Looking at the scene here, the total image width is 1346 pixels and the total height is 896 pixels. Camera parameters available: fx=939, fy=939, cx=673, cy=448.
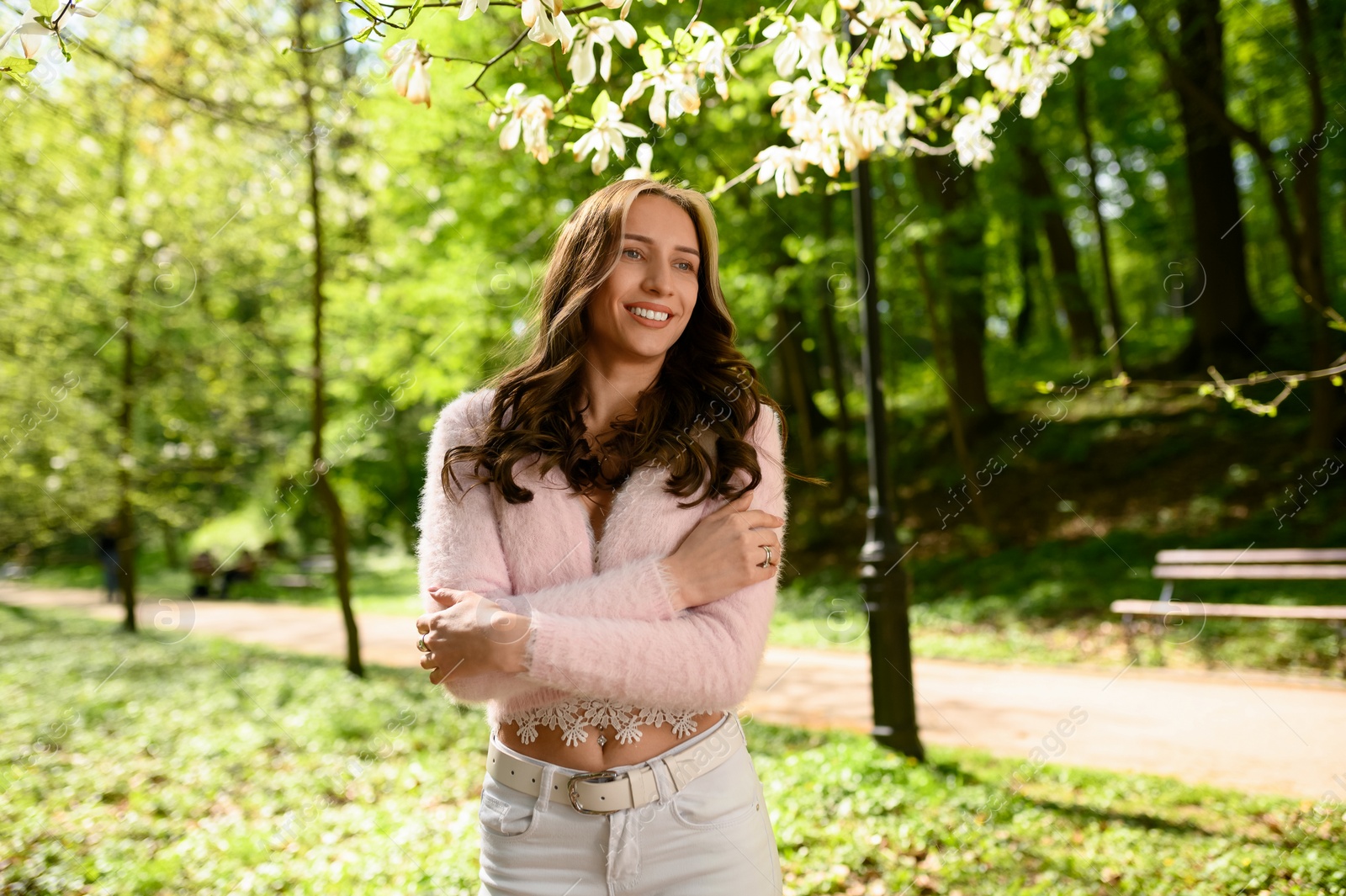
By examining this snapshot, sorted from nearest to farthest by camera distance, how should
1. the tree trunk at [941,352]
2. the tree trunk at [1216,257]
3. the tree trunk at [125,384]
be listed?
1. the tree trunk at [125,384]
2. the tree trunk at [941,352]
3. the tree trunk at [1216,257]

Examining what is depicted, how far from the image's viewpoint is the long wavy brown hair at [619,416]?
206 centimetres

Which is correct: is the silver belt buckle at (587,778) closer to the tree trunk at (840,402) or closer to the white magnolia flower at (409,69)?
the white magnolia flower at (409,69)

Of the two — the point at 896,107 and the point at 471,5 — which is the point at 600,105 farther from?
the point at 896,107

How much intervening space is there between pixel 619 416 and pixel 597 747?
744mm

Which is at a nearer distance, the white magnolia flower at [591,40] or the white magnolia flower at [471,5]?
the white magnolia flower at [471,5]

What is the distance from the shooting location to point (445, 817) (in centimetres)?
541

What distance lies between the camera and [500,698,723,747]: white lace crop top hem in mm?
1902

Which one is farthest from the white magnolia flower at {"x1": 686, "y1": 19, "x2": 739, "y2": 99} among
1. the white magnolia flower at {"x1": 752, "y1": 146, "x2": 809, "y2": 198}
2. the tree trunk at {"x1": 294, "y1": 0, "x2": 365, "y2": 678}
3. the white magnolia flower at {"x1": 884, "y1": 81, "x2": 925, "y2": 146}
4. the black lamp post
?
the tree trunk at {"x1": 294, "y1": 0, "x2": 365, "y2": 678}

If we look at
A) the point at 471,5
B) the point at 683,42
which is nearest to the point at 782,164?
the point at 683,42

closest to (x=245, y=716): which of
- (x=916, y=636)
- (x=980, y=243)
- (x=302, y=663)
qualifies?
(x=302, y=663)

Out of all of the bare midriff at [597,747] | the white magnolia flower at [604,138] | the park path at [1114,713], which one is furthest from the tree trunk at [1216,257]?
the bare midriff at [597,747]

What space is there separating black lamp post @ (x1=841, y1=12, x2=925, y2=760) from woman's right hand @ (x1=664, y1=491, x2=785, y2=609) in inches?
152

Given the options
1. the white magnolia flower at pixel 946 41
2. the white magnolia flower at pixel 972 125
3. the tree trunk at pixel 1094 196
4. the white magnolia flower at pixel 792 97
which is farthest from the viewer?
the tree trunk at pixel 1094 196

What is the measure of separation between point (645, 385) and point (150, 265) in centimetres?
1146
